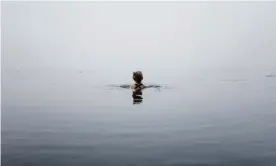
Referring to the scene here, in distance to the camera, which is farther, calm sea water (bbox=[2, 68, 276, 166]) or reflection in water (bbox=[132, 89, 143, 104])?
reflection in water (bbox=[132, 89, 143, 104])

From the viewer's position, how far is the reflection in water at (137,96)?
20.7 m

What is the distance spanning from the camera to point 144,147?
472 inches

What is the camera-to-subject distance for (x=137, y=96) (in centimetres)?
2259

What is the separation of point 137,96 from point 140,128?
26.5ft

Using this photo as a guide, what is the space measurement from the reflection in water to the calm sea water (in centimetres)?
28

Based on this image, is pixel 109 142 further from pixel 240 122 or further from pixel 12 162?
pixel 240 122

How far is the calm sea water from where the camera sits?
11.1 meters

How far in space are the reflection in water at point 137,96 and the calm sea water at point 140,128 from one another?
275mm

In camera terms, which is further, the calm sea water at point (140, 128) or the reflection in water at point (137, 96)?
the reflection in water at point (137, 96)

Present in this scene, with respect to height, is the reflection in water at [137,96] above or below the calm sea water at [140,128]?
above

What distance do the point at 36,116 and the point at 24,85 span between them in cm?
1257

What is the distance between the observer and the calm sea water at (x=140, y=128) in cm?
1105

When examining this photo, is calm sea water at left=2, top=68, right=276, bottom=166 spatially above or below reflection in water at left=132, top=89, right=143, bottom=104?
below

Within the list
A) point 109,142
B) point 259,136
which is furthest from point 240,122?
point 109,142
